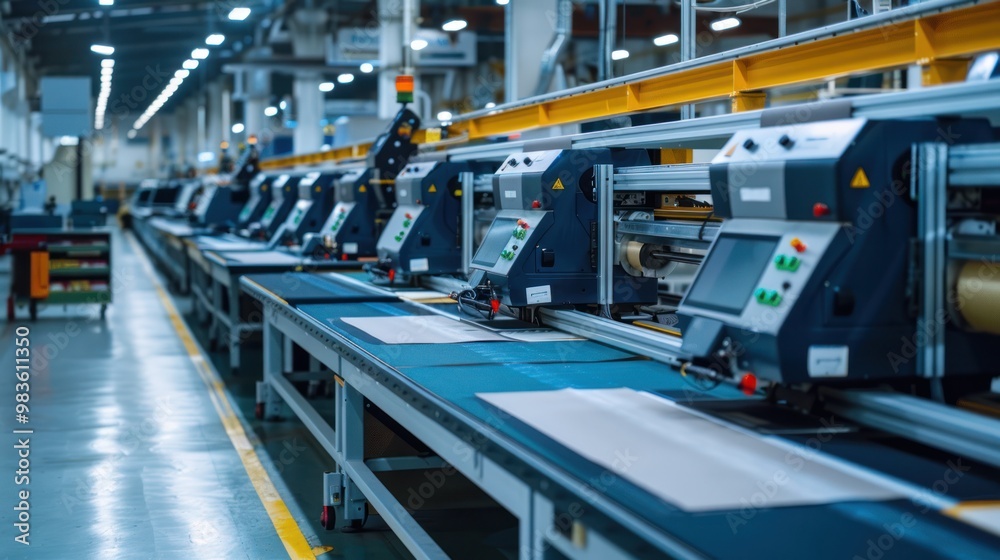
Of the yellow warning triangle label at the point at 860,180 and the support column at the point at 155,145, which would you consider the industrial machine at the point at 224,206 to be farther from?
the support column at the point at 155,145

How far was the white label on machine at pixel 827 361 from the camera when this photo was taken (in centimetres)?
244

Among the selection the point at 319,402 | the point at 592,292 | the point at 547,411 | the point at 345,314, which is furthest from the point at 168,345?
the point at 547,411

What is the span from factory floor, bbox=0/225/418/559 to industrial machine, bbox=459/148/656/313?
1.14 m

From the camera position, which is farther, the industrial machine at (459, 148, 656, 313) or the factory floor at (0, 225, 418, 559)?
the factory floor at (0, 225, 418, 559)

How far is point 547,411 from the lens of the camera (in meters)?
2.72

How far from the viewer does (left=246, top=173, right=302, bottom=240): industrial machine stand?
10.8 meters

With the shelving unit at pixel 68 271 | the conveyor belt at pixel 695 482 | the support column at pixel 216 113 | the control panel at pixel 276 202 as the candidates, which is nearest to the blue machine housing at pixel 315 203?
the control panel at pixel 276 202

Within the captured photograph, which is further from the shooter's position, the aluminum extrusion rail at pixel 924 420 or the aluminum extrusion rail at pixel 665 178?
the aluminum extrusion rail at pixel 665 178

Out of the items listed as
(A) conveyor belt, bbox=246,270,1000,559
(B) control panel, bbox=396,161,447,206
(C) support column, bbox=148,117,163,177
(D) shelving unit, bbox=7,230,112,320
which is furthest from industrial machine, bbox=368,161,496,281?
(C) support column, bbox=148,117,163,177

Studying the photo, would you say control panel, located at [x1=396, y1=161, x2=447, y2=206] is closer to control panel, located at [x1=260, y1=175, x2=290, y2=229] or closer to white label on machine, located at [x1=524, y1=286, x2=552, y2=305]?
white label on machine, located at [x1=524, y1=286, x2=552, y2=305]

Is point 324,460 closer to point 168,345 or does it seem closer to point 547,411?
point 547,411

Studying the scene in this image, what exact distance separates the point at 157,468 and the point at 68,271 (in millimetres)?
6264

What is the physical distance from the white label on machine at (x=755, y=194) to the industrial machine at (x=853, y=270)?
0.02 m

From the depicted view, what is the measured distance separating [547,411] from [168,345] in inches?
294
